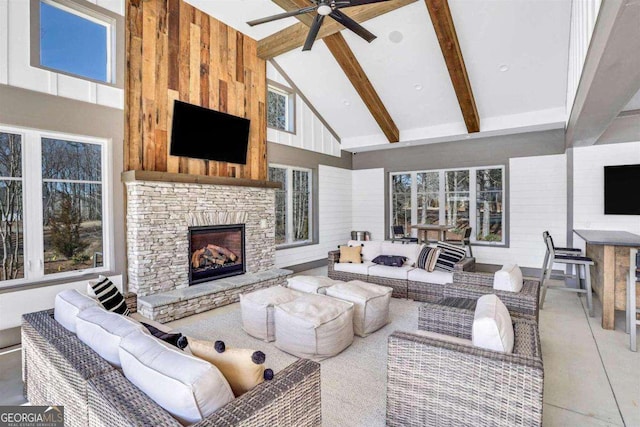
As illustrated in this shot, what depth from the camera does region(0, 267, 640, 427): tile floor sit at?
237 centimetres

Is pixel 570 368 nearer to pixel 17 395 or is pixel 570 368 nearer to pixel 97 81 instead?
pixel 17 395

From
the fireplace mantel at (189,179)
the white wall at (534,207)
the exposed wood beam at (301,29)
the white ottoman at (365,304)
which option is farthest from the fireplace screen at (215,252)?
the white wall at (534,207)

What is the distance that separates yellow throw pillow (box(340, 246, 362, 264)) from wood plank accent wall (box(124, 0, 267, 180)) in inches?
86.3

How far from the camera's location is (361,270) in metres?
5.56

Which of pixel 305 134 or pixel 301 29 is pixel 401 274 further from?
pixel 301 29

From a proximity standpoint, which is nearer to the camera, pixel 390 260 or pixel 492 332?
pixel 492 332

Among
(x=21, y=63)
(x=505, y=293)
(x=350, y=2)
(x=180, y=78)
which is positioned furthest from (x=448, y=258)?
(x=21, y=63)

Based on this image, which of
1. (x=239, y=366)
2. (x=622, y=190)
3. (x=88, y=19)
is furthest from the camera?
(x=622, y=190)

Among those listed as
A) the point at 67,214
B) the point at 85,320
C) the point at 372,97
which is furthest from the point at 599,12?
the point at 67,214

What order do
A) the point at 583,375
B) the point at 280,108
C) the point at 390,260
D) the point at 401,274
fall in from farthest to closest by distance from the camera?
the point at 280,108
the point at 390,260
the point at 401,274
the point at 583,375

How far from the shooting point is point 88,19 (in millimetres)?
4156

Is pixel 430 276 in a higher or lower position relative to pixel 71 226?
lower

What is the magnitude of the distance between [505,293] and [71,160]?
16.9ft

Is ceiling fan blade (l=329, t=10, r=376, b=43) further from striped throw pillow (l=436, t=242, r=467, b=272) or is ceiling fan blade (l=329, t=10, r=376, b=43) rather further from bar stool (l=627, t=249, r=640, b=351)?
bar stool (l=627, t=249, r=640, b=351)
